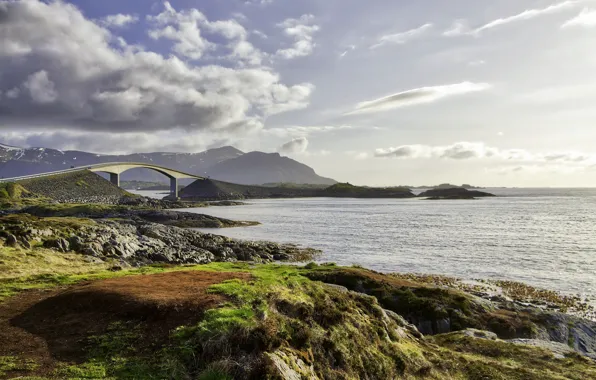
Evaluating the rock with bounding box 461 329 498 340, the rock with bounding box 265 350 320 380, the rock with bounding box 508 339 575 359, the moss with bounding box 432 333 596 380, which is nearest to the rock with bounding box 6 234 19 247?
the rock with bounding box 265 350 320 380

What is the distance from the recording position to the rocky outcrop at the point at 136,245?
36.2 metres

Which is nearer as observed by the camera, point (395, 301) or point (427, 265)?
point (395, 301)

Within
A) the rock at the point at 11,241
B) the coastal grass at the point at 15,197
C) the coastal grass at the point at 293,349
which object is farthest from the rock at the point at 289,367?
the coastal grass at the point at 15,197

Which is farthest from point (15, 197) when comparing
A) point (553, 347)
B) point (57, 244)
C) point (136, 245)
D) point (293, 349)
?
point (553, 347)

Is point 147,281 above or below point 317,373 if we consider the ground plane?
above

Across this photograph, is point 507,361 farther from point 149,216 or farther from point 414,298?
point 149,216

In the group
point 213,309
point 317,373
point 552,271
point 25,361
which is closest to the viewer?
point 25,361

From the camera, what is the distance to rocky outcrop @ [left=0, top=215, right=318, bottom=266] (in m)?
36.2

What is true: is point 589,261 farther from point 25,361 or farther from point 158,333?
point 25,361

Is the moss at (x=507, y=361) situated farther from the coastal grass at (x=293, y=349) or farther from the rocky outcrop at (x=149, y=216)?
the rocky outcrop at (x=149, y=216)

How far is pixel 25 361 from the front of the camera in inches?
424

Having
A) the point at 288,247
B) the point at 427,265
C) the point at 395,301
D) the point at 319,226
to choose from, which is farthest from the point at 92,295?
the point at 319,226

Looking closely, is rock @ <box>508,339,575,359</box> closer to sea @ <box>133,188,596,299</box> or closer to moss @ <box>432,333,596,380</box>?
moss @ <box>432,333,596,380</box>

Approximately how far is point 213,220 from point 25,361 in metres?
86.1
